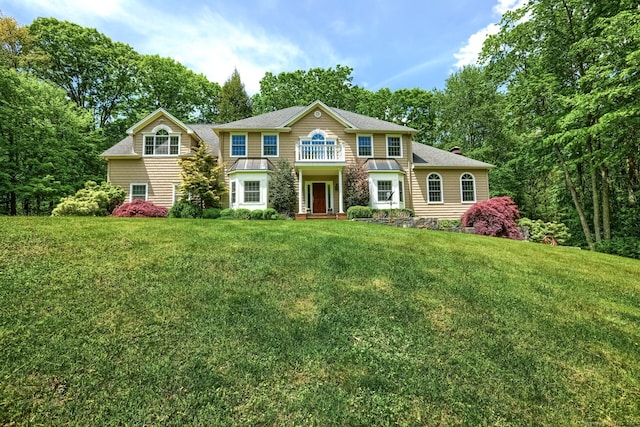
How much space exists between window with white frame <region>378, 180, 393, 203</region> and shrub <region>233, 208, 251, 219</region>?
7600 mm

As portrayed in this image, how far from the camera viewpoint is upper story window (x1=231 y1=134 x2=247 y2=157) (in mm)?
18656

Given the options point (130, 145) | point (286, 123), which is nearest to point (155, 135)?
point (130, 145)

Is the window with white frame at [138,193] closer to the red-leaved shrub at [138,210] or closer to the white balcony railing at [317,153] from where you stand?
the red-leaved shrub at [138,210]

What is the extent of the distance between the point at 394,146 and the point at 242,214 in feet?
33.8

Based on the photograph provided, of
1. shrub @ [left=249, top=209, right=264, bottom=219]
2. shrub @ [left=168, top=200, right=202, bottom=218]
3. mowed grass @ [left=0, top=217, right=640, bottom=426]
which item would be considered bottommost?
mowed grass @ [left=0, top=217, right=640, bottom=426]

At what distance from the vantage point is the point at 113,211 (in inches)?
632

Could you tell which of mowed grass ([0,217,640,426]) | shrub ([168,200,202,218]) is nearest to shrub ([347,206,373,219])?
shrub ([168,200,202,218])

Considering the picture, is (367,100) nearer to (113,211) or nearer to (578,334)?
(113,211)

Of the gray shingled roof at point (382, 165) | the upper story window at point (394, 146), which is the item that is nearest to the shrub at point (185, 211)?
the gray shingled roof at point (382, 165)

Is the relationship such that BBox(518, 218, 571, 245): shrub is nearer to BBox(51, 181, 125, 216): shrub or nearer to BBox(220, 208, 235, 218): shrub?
BBox(220, 208, 235, 218): shrub

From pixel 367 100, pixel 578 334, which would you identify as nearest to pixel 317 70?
pixel 367 100

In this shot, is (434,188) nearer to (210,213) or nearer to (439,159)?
(439,159)

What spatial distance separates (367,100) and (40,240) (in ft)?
111

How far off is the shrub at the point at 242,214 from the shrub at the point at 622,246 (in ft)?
56.7
